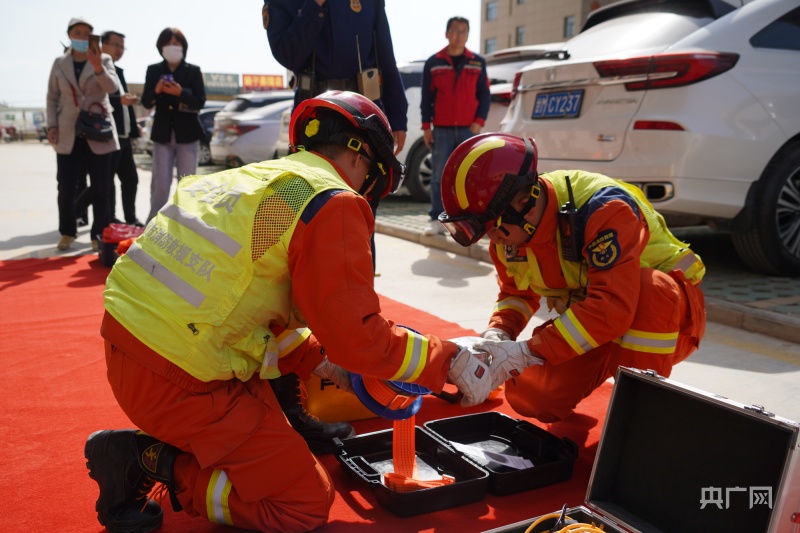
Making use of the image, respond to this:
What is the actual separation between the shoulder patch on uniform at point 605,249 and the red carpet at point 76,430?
0.79m

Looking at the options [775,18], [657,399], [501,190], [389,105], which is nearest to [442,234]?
[389,105]

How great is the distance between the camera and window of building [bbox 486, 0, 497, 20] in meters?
46.0

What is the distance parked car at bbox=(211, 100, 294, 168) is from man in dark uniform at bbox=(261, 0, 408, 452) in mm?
8648

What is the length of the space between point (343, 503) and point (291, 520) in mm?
315

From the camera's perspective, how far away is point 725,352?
3861 mm

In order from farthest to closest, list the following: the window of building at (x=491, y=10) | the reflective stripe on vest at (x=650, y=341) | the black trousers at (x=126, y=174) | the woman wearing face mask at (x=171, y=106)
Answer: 1. the window of building at (x=491, y=10)
2. the black trousers at (x=126, y=174)
3. the woman wearing face mask at (x=171, y=106)
4. the reflective stripe on vest at (x=650, y=341)

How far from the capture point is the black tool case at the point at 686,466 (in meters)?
1.75

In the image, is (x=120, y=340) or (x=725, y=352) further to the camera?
(x=725, y=352)

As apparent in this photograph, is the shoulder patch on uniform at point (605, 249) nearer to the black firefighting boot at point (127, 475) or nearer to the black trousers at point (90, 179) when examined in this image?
the black firefighting boot at point (127, 475)

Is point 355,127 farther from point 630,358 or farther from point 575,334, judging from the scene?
point 630,358

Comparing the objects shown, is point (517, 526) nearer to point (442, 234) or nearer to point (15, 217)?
point (442, 234)

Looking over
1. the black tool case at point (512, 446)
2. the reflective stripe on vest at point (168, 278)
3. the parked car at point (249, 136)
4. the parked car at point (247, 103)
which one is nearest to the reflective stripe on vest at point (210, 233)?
the reflective stripe on vest at point (168, 278)

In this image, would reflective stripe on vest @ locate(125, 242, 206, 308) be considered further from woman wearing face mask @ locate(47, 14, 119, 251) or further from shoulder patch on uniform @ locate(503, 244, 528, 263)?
woman wearing face mask @ locate(47, 14, 119, 251)

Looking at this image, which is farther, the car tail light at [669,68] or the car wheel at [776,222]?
the car wheel at [776,222]
